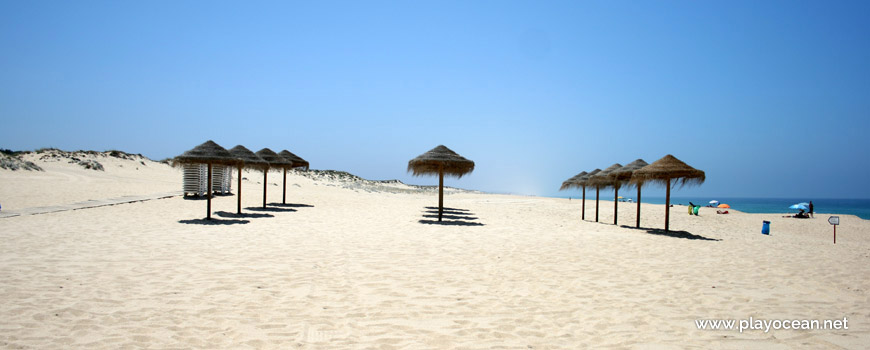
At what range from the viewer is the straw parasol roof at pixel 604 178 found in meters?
14.4

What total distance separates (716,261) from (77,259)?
959 centimetres

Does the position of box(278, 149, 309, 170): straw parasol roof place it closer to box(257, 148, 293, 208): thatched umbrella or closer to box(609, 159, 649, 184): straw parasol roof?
box(257, 148, 293, 208): thatched umbrella

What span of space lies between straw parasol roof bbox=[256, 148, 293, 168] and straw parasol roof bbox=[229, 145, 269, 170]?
3.55 feet

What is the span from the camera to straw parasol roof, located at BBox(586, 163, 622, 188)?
14.4 meters

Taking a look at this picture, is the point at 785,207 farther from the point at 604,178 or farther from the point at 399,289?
the point at 399,289

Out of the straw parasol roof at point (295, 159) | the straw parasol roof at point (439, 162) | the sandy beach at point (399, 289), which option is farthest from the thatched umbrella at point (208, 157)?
the straw parasol roof at point (295, 159)

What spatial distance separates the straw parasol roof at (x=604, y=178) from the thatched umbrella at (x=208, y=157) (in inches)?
448

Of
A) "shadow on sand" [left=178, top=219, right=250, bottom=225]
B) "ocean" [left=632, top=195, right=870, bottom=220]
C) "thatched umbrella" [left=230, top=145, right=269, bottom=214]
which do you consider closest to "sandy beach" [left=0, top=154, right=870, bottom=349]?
"shadow on sand" [left=178, top=219, right=250, bottom=225]

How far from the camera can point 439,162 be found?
1246 centimetres

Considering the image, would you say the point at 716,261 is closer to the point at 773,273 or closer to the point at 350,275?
the point at 773,273

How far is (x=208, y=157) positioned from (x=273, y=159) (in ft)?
16.9

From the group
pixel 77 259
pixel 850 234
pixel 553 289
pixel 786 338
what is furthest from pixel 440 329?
pixel 850 234

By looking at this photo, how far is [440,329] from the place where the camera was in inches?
140

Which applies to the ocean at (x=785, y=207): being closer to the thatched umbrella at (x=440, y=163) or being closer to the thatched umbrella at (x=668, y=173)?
the thatched umbrella at (x=668, y=173)
